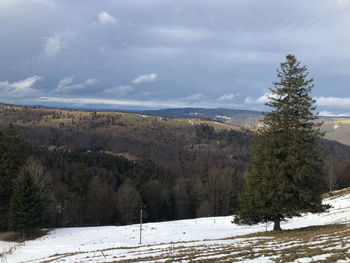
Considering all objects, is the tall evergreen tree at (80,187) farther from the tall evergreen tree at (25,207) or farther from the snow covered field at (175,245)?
the snow covered field at (175,245)

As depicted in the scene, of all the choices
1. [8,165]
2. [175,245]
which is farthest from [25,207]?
[175,245]

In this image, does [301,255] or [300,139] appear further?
[300,139]

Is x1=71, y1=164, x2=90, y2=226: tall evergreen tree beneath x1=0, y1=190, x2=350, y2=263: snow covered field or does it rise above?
beneath

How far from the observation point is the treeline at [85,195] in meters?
35.6

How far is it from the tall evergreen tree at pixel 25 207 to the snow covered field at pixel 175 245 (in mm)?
2461

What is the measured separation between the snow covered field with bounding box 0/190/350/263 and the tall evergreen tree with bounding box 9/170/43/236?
246 cm

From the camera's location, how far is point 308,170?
20.1m

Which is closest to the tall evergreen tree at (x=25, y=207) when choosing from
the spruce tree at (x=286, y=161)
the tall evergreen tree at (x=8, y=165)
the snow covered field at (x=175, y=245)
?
the snow covered field at (x=175, y=245)

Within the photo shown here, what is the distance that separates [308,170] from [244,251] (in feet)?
29.6

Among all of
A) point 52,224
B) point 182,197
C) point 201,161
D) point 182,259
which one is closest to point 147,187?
point 182,197

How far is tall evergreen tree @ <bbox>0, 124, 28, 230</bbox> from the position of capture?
131 feet

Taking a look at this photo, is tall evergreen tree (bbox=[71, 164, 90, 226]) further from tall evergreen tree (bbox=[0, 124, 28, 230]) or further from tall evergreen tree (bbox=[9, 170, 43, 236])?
tall evergreen tree (bbox=[9, 170, 43, 236])

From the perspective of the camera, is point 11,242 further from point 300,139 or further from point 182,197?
point 182,197

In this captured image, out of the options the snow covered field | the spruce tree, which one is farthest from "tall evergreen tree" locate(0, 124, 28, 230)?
the spruce tree
